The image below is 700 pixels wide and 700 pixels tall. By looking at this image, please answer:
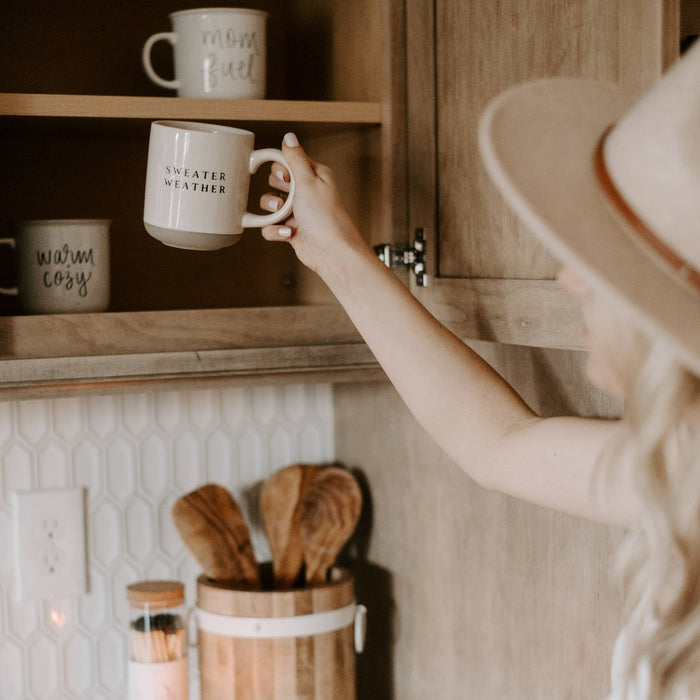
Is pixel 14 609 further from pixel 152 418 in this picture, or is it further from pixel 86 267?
pixel 86 267

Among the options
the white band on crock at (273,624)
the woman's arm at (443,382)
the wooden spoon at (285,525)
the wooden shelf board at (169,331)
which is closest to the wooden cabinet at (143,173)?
the wooden shelf board at (169,331)

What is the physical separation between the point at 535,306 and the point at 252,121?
0.35 metres

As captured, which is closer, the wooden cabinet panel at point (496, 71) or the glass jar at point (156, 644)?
the wooden cabinet panel at point (496, 71)

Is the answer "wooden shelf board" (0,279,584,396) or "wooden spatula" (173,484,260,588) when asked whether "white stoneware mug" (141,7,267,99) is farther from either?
"wooden spatula" (173,484,260,588)

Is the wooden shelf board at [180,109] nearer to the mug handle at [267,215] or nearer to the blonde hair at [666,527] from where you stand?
the mug handle at [267,215]

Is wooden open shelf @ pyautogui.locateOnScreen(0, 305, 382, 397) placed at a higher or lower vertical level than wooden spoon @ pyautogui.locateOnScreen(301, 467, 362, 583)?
higher

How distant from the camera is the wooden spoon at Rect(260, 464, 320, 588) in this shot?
1216 mm

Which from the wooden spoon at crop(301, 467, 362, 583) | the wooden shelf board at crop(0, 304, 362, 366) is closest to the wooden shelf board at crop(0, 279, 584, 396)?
the wooden shelf board at crop(0, 304, 362, 366)

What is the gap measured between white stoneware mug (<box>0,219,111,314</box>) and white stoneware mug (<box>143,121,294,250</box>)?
0.13 metres

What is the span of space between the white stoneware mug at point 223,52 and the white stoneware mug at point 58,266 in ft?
0.60

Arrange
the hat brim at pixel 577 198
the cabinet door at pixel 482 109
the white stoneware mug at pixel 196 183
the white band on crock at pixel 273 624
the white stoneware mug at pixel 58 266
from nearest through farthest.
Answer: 1. the hat brim at pixel 577 198
2. the cabinet door at pixel 482 109
3. the white stoneware mug at pixel 196 183
4. the white stoneware mug at pixel 58 266
5. the white band on crock at pixel 273 624

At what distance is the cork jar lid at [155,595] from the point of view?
1.16 meters

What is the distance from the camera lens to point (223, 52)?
37.3 inches

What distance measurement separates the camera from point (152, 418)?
1.28 meters
